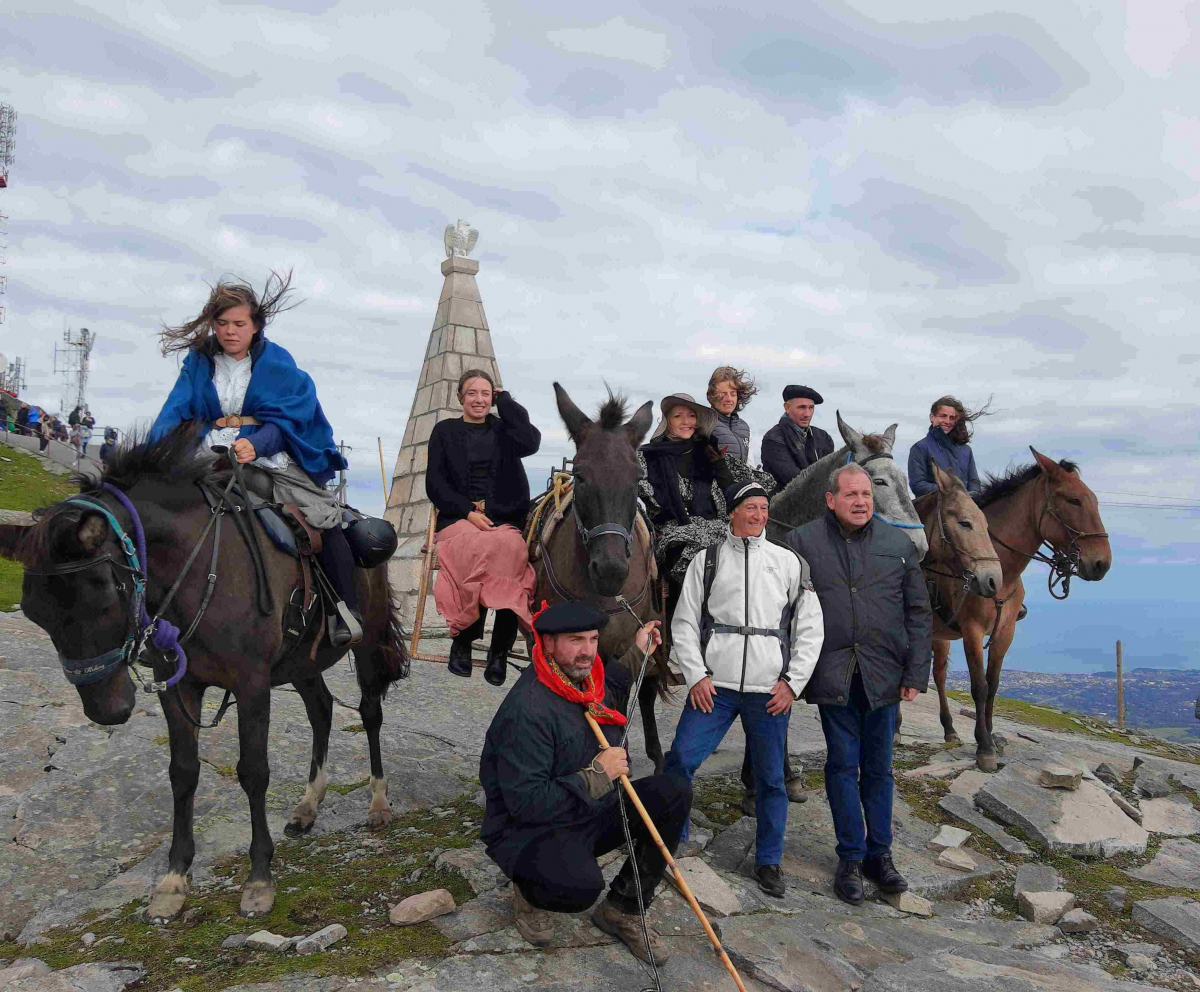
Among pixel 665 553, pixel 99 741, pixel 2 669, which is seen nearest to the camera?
pixel 665 553

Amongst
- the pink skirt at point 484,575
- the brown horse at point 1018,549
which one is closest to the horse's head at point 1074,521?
the brown horse at point 1018,549

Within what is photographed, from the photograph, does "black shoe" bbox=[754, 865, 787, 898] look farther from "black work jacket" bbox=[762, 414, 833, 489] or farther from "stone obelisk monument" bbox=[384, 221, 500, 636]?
"stone obelisk monument" bbox=[384, 221, 500, 636]

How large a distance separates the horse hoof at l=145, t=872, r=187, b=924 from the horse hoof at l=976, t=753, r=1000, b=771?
21.9ft

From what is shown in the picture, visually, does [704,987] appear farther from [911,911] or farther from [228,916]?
[228,916]

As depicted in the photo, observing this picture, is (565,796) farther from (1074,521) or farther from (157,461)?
(1074,521)

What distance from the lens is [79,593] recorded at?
3957 mm

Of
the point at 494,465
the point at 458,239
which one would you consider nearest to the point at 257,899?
the point at 494,465

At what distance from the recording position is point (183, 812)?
4.80 metres

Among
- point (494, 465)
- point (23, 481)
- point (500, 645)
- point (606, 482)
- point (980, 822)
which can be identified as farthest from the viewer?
point (23, 481)

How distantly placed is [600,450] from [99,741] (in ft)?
16.6

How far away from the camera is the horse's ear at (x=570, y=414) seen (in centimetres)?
540

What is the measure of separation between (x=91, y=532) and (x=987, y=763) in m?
7.48

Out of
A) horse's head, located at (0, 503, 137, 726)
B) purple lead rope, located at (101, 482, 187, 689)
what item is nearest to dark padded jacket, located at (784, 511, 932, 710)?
purple lead rope, located at (101, 482, 187, 689)

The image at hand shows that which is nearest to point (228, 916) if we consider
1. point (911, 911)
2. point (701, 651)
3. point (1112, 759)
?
point (701, 651)
